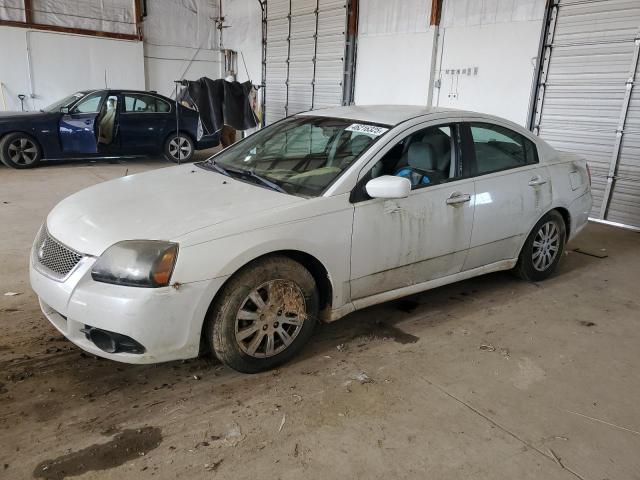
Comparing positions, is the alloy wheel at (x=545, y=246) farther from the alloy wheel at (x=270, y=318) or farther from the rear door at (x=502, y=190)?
the alloy wheel at (x=270, y=318)

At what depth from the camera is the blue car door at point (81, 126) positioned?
29.5 ft

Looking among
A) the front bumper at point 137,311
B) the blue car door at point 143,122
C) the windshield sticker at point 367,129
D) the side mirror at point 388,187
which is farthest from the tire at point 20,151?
the side mirror at point 388,187

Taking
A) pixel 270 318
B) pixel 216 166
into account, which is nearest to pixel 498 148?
pixel 216 166

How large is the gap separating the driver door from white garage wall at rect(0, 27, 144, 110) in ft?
42.8

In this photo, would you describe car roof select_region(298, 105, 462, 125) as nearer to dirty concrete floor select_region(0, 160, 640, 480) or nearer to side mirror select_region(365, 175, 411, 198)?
side mirror select_region(365, 175, 411, 198)

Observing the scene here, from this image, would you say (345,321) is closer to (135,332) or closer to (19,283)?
(135,332)

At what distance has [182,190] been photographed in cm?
308

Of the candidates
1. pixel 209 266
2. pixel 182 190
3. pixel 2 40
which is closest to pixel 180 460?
pixel 209 266

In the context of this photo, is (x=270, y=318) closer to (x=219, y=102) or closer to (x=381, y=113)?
(x=381, y=113)

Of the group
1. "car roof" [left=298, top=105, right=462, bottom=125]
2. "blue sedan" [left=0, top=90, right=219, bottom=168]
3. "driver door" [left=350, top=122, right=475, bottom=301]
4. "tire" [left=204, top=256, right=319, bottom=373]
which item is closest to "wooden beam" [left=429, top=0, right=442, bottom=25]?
"blue sedan" [left=0, top=90, right=219, bottom=168]

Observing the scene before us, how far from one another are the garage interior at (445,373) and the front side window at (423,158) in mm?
1018

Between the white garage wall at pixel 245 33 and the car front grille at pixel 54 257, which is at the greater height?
the white garage wall at pixel 245 33

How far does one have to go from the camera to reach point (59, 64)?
1341 centimetres

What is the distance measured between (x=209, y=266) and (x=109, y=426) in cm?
87
